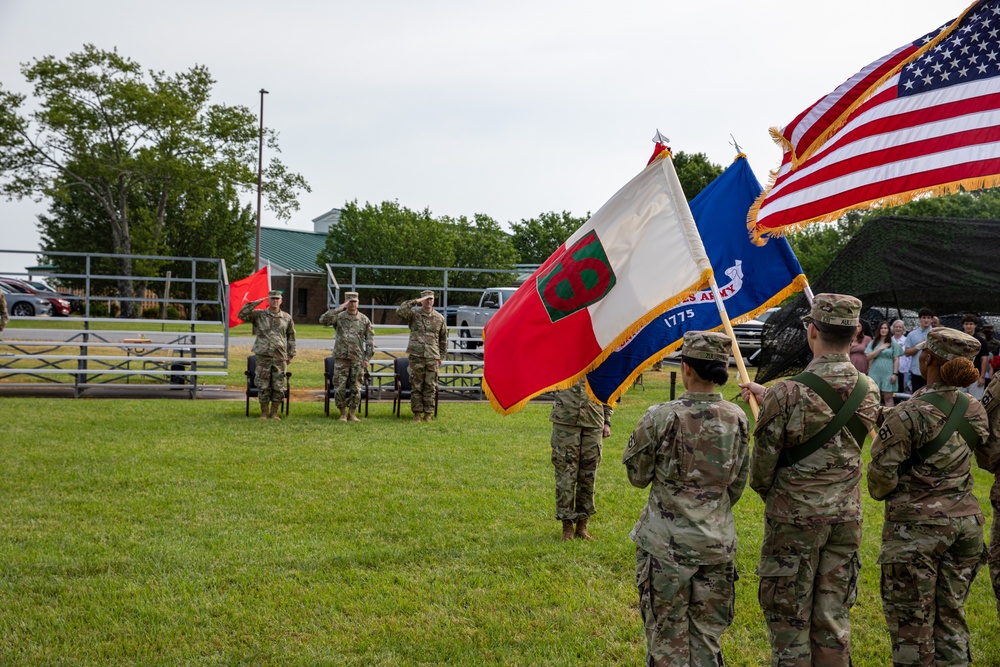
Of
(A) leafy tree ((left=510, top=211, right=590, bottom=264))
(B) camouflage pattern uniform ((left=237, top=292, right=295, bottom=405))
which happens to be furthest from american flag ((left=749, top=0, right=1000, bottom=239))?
(A) leafy tree ((left=510, top=211, right=590, bottom=264))

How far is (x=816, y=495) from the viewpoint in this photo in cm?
432

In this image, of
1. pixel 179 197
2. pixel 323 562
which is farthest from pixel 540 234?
pixel 323 562

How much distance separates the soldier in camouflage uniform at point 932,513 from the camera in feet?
14.9

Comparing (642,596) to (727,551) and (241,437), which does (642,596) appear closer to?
(727,551)

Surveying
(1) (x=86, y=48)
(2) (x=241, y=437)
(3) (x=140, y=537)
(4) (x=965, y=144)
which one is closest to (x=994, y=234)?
(4) (x=965, y=144)

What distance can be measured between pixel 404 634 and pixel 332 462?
219 inches

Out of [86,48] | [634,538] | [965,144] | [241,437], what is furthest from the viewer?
[86,48]

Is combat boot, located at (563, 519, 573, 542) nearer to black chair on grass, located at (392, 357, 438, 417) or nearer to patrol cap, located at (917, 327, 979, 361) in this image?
patrol cap, located at (917, 327, 979, 361)

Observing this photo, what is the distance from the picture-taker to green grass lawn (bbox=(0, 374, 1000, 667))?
5.28 m

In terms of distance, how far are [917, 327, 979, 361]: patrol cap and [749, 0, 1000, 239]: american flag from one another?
32.8 inches

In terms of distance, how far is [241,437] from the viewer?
40.9 feet

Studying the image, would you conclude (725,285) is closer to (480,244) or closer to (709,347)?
(709,347)

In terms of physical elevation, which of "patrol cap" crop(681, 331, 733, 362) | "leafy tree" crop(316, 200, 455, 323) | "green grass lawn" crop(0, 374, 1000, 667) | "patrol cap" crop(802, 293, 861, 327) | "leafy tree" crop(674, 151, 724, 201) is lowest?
"green grass lawn" crop(0, 374, 1000, 667)

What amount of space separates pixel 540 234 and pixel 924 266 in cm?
4428
